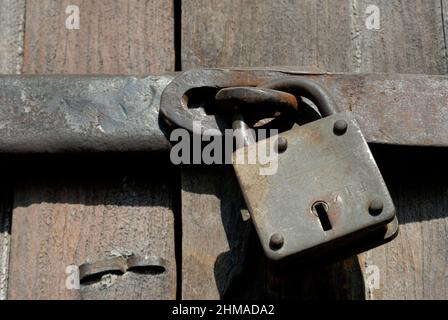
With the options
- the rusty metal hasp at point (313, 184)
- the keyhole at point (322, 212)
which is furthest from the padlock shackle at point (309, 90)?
the keyhole at point (322, 212)

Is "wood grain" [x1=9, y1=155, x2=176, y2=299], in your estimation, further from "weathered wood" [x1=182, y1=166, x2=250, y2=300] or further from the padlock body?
the padlock body

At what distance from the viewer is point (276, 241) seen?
2.59ft

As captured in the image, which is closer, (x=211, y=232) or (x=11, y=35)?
(x=211, y=232)

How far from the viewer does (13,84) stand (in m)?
0.93

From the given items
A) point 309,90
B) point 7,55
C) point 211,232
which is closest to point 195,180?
point 211,232

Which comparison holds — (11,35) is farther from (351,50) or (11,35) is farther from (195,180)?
(351,50)

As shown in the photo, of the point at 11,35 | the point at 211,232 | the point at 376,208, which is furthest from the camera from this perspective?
the point at 11,35

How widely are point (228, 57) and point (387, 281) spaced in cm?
32

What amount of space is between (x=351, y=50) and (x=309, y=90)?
0.47ft

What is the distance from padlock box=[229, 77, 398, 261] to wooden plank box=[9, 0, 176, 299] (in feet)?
0.51

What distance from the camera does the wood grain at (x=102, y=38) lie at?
988mm

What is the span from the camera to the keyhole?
31.4 inches

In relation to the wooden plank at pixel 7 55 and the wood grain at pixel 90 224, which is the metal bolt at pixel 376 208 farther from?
the wooden plank at pixel 7 55
